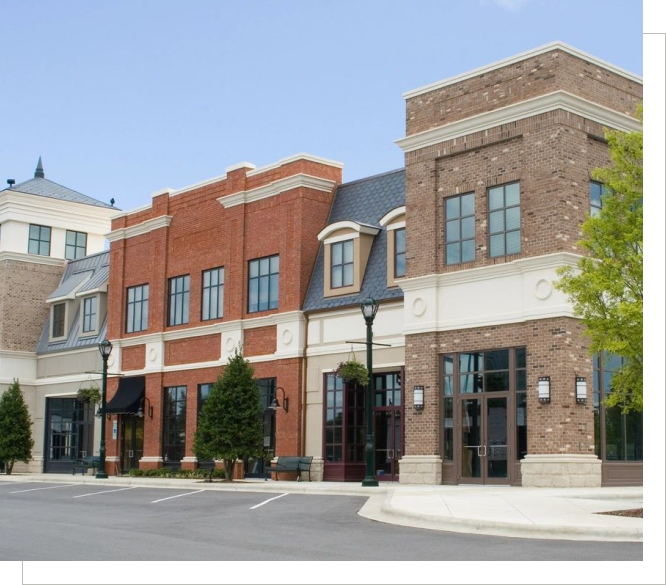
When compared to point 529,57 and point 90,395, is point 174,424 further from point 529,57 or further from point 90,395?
point 529,57

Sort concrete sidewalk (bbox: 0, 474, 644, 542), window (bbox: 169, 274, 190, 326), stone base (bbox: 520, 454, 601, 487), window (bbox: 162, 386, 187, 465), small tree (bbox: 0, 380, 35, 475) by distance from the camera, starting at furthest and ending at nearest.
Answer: small tree (bbox: 0, 380, 35, 475) → window (bbox: 169, 274, 190, 326) → window (bbox: 162, 386, 187, 465) → stone base (bbox: 520, 454, 601, 487) → concrete sidewalk (bbox: 0, 474, 644, 542)

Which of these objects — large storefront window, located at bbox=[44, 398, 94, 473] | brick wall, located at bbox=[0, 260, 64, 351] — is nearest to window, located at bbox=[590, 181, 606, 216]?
large storefront window, located at bbox=[44, 398, 94, 473]

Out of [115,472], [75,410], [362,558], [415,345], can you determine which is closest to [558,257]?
[415,345]

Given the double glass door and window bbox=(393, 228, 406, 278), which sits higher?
window bbox=(393, 228, 406, 278)

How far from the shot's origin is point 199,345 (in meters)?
37.4

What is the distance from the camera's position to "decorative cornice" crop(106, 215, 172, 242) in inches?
1548

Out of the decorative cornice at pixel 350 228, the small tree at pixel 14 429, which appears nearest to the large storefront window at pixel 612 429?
the decorative cornice at pixel 350 228

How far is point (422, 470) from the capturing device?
27219 mm

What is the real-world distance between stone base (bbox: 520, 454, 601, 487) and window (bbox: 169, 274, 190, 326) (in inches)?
675

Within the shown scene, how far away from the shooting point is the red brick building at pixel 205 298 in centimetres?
3372

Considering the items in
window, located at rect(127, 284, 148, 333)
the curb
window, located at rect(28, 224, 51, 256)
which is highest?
window, located at rect(28, 224, 51, 256)

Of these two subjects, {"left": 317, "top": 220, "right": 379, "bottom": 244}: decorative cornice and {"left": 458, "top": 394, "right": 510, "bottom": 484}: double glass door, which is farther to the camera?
{"left": 317, "top": 220, "right": 379, "bottom": 244}: decorative cornice

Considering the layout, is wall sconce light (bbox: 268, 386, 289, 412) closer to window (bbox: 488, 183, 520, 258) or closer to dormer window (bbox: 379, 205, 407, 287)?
dormer window (bbox: 379, 205, 407, 287)

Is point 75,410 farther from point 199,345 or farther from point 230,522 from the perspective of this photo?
point 230,522
